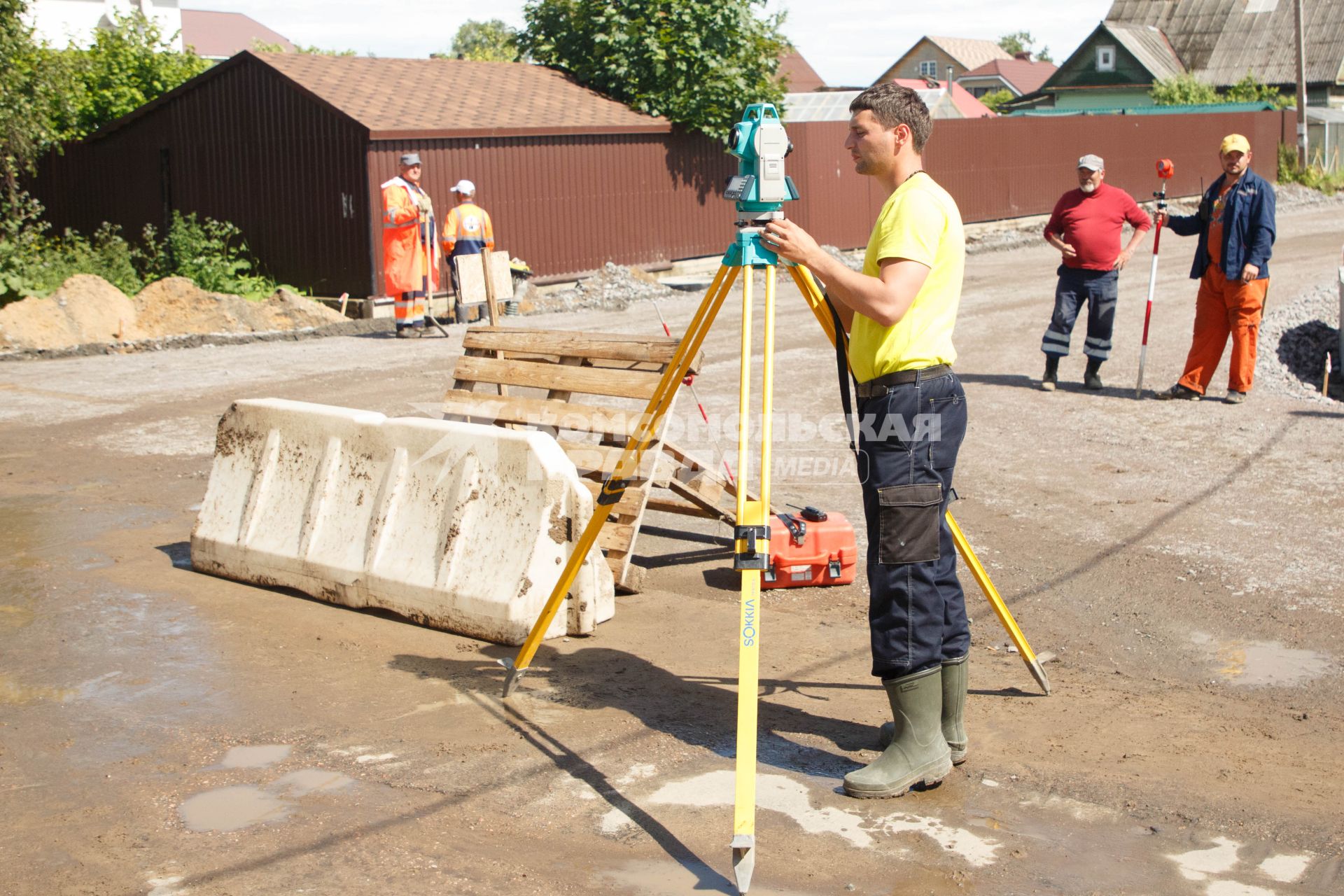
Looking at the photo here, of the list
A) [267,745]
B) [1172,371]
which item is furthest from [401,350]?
[267,745]

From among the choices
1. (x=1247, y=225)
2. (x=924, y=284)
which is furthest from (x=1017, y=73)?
(x=924, y=284)

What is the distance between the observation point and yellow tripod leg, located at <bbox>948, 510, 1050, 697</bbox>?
4.57 metres

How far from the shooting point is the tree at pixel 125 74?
23125 mm

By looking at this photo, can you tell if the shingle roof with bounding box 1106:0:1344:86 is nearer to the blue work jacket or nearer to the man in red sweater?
the man in red sweater

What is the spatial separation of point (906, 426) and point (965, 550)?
74cm

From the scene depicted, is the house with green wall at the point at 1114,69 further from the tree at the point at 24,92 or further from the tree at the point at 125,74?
the tree at the point at 24,92

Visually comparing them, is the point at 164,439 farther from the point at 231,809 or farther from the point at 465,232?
the point at 231,809

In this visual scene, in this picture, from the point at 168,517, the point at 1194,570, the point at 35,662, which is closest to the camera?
the point at 35,662

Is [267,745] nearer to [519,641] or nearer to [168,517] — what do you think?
[519,641]

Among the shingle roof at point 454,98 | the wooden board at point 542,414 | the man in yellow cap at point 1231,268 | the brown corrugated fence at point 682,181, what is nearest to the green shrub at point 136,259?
the shingle roof at point 454,98

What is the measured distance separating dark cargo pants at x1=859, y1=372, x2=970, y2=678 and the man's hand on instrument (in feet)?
1.88

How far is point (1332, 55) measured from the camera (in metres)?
56.8

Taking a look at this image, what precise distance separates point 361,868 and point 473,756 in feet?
2.74

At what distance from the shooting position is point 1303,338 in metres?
16.1
